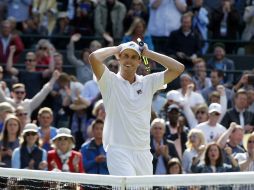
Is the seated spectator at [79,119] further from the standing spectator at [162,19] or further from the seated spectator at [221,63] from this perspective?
the standing spectator at [162,19]

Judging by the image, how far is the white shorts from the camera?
11.5m

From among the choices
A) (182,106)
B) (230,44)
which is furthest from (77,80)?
(230,44)

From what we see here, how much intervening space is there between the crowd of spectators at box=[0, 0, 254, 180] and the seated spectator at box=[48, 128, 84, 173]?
1 cm

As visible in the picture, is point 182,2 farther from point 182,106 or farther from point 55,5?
point 182,106

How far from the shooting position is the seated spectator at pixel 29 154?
15.5 m

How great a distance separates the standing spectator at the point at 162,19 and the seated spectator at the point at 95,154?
620 cm

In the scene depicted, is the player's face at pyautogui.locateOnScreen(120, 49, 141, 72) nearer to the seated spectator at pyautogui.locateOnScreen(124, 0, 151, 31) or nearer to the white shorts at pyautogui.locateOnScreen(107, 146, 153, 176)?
the white shorts at pyautogui.locateOnScreen(107, 146, 153, 176)

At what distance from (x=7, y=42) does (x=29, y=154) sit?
20.6 feet

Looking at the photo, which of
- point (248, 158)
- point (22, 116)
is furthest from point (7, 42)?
point (248, 158)

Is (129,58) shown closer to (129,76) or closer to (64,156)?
(129,76)

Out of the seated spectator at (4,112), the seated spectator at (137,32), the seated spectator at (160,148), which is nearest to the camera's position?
the seated spectator at (160,148)

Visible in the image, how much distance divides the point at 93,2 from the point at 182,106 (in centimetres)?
443

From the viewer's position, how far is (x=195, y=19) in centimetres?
2259

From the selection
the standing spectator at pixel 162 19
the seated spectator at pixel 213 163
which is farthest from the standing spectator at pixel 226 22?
the seated spectator at pixel 213 163
